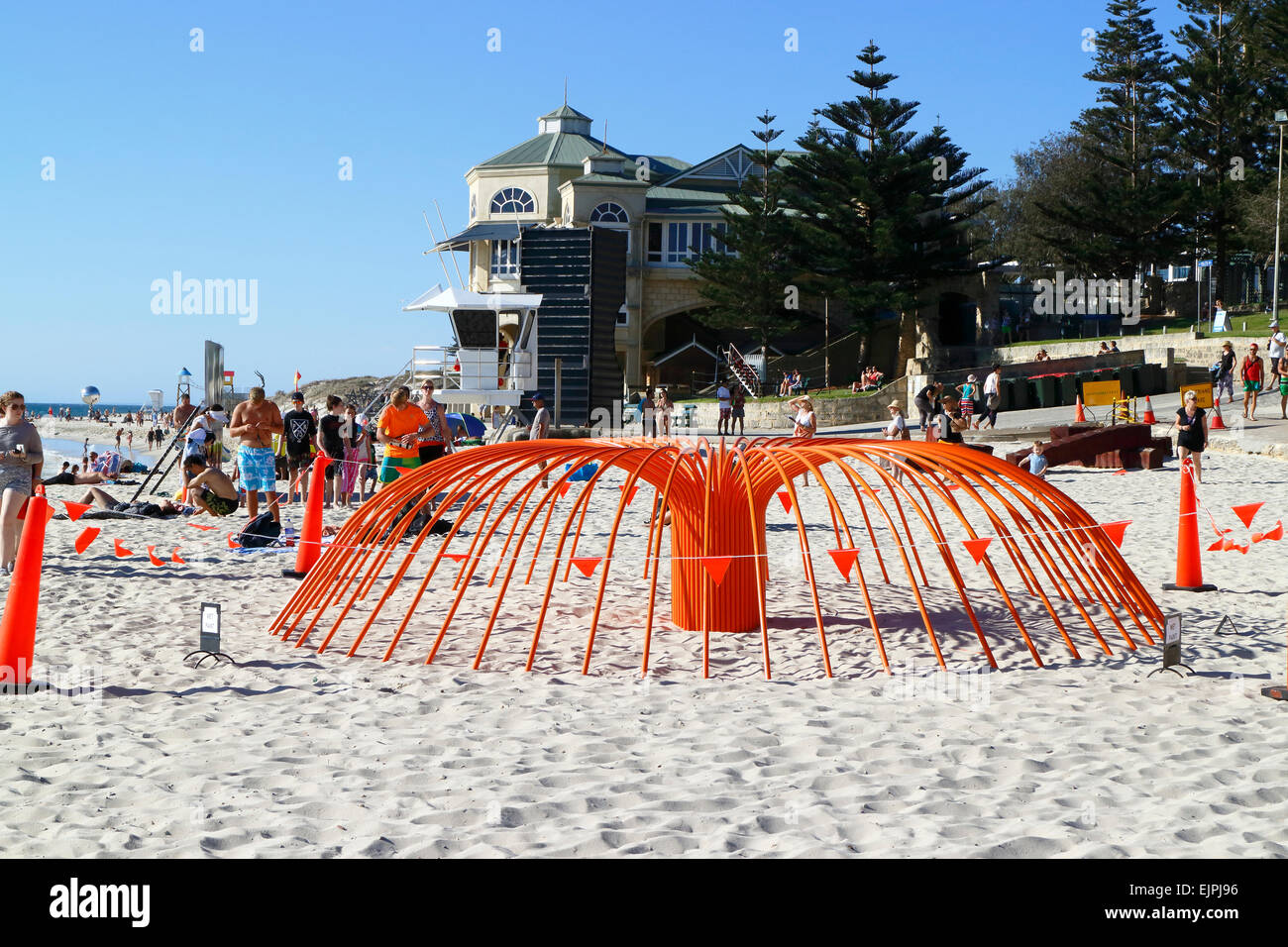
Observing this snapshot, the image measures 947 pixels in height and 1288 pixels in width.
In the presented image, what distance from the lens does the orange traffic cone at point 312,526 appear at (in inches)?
368

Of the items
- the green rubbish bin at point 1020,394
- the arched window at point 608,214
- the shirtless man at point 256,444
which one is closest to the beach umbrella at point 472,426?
the shirtless man at point 256,444

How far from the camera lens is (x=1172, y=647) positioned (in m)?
6.49

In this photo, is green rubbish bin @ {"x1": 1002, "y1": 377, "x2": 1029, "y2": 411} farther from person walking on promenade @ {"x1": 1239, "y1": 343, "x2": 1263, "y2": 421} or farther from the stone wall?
person walking on promenade @ {"x1": 1239, "y1": 343, "x2": 1263, "y2": 421}

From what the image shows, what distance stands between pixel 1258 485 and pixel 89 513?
48.2 feet

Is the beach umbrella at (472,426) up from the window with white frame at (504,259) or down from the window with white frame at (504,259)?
down

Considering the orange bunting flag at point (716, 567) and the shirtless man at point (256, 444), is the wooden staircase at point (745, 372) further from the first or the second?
the orange bunting flag at point (716, 567)

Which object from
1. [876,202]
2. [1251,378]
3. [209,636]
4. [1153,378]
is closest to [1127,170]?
[876,202]

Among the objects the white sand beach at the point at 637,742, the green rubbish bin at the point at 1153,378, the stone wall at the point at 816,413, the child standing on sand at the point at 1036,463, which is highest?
the green rubbish bin at the point at 1153,378

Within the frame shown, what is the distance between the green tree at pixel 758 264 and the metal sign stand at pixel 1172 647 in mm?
33959

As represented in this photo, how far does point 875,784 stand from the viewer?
4.73 metres

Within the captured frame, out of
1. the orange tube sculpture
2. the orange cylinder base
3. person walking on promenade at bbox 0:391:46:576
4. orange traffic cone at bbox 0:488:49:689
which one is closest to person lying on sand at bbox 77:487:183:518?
person walking on promenade at bbox 0:391:46:576
